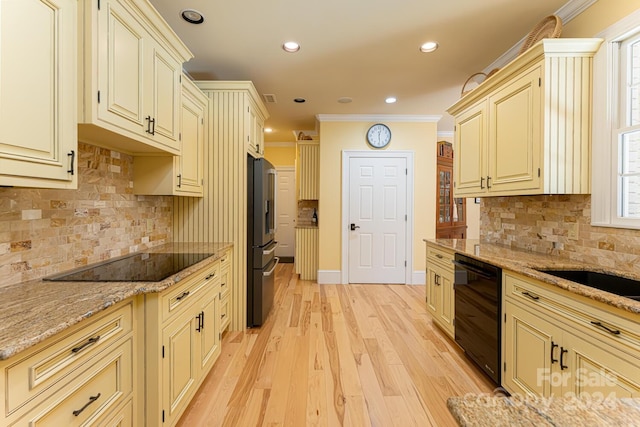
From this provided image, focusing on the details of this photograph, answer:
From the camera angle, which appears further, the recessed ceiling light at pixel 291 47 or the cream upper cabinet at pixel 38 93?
Answer: the recessed ceiling light at pixel 291 47

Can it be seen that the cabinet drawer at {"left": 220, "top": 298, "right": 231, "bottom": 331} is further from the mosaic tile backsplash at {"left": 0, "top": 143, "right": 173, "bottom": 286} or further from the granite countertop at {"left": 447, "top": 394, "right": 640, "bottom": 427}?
Answer: the granite countertop at {"left": 447, "top": 394, "right": 640, "bottom": 427}

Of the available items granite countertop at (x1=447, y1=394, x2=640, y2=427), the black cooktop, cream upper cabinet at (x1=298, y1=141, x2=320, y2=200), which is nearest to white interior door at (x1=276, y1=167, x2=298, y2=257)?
cream upper cabinet at (x1=298, y1=141, x2=320, y2=200)

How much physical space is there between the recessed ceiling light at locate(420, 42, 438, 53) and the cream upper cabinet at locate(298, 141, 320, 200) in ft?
8.34

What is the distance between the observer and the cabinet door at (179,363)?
1.48 meters

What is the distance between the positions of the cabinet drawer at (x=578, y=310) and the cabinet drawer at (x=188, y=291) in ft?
6.56

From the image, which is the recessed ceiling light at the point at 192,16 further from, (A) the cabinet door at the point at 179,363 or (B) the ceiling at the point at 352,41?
(A) the cabinet door at the point at 179,363

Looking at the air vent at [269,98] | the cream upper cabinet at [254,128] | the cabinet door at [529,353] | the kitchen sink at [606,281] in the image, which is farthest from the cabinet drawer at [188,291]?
the air vent at [269,98]

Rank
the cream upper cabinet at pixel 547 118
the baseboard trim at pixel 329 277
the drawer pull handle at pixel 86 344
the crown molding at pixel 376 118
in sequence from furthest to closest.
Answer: the baseboard trim at pixel 329 277 < the crown molding at pixel 376 118 < the cream upper cabinet at pixel 547 118 < the drawer pull handle at pixel 86 344

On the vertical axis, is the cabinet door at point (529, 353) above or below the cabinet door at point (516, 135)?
below

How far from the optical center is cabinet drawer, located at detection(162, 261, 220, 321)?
151 cm

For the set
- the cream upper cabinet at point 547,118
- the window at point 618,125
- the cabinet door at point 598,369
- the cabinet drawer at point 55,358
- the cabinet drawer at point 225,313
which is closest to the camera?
the cabinet drawer at point 55,358

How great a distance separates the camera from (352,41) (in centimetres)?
253

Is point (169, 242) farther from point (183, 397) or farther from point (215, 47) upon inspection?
point (215, 47)

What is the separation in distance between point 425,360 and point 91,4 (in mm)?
3073
